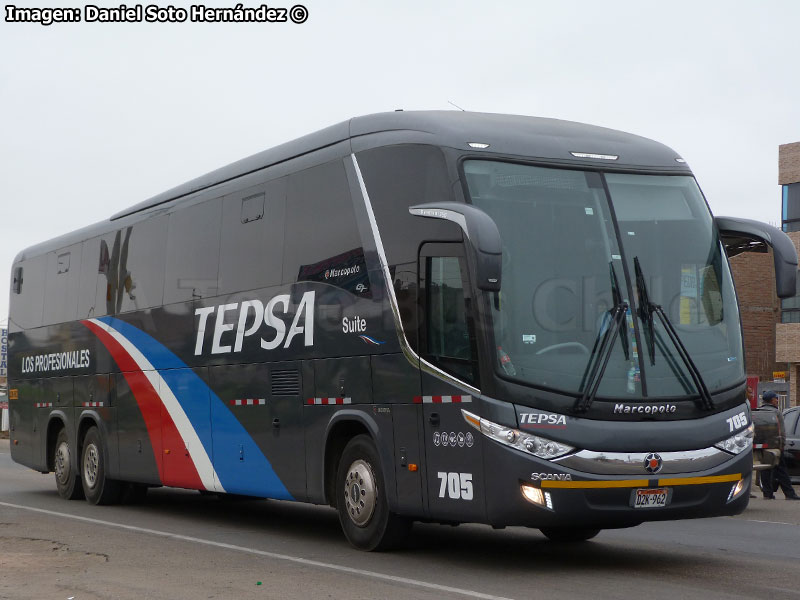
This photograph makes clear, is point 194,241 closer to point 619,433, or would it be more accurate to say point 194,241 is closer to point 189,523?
point 189,523

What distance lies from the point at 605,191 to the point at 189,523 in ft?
24.4

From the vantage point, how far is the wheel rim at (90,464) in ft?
59.8

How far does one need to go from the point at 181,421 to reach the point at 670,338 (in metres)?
7.35

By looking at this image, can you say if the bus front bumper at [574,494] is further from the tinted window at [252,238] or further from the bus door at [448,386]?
the tinted window at [252,238]

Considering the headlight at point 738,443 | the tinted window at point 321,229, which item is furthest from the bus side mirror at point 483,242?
the headlight at point 738,443

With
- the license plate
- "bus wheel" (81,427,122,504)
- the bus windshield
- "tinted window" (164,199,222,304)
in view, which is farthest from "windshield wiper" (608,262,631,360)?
"bus wheel" (81,427,122,504)

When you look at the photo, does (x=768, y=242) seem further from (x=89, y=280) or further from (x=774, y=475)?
(x=89, y=280)

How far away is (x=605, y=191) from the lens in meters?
10.5

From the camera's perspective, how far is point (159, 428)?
52.5 ft

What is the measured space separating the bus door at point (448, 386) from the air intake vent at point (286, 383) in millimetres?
2441

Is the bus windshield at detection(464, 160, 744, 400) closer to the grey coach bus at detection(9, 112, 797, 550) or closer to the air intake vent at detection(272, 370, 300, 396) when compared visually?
the grey coach bus at detection(9, 112, 797, 550)

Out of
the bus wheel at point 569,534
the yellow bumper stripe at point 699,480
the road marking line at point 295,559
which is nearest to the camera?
the road marking line at point 295,559

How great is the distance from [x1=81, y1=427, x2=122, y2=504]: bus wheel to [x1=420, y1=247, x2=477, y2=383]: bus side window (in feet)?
29.5

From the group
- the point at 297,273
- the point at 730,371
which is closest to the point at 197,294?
the point at 297,273
